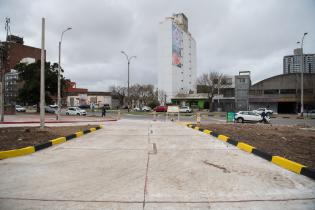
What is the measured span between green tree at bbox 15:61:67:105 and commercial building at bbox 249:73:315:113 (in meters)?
43.9

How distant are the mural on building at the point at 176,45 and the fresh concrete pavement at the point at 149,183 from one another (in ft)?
341

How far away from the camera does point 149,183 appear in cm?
604

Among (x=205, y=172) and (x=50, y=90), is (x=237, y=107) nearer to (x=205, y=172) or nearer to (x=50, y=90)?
(x=50, y=90)

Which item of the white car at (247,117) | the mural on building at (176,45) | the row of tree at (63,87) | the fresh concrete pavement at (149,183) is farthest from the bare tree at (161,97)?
the fresh concrete pavement at (149,183)

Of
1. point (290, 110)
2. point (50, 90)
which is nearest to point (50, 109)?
point (50, 90)

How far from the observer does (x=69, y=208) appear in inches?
184

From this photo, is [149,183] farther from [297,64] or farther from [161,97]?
[161,97]

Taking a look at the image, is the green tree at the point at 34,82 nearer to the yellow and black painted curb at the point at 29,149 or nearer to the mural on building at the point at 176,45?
the yellow and black painted curb at the point at 29,149

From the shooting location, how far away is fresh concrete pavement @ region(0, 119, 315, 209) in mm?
4945

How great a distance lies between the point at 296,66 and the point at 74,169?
238ft

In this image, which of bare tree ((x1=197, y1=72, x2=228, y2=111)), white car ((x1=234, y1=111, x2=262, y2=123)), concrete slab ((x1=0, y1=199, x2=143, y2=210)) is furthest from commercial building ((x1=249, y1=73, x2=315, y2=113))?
concrete slab ((x1=0, y1=199, x2=143, y2=210))

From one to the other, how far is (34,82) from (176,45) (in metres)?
71.1

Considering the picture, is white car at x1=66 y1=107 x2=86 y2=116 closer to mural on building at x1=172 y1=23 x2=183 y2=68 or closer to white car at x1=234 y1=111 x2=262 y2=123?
white car at x1=234 y1=111 x2=262 y2=123

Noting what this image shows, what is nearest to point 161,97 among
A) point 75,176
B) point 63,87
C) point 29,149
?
point 63,87
